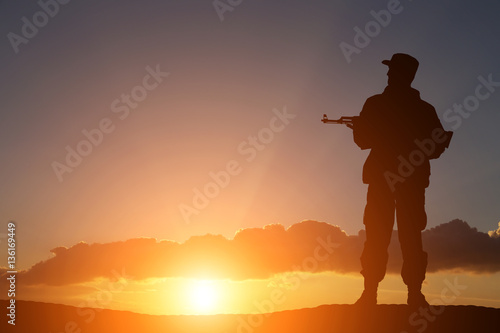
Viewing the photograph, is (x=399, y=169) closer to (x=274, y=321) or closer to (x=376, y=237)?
(x=376, y=237)

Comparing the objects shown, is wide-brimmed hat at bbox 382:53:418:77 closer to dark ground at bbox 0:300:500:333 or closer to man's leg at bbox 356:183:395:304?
man's leg at bbox 356:183:395:304

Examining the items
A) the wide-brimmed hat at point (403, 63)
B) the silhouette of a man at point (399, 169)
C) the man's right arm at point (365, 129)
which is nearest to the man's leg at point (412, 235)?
the silhouette of a man at point (399, 169)

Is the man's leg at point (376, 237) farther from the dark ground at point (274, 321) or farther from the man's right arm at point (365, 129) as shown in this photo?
the man's right arm at point (365, 129)

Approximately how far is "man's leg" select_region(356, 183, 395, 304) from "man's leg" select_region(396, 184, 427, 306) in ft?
0.92

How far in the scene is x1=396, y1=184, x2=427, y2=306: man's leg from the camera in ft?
43.5

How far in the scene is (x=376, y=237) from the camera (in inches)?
537

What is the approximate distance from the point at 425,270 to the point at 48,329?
968cm

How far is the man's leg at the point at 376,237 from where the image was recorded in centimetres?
1354

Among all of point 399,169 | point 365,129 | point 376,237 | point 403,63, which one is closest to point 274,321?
point 376,237

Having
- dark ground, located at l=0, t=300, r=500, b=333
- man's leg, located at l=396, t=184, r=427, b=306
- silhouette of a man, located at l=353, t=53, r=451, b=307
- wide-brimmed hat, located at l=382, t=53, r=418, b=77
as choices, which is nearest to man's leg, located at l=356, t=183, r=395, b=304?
silhouette of a man, located at l=353, t=53, r=451, b=307

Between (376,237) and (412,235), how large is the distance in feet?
2.92

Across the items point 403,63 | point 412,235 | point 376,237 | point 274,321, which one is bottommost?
point 274,321

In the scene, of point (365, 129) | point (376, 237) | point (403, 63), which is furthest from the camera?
point (365, 129)

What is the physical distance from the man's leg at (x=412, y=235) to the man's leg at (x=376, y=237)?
281mm
